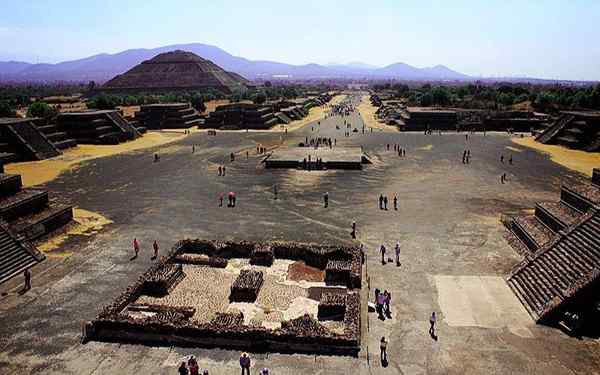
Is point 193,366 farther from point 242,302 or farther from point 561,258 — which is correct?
point 561,258

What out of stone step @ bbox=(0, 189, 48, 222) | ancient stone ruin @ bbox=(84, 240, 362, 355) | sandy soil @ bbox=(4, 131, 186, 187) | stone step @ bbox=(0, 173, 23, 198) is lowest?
ancient stone ruin @ bbox=(84, 240, 362, 355)

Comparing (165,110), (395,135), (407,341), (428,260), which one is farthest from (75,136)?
(407,341)

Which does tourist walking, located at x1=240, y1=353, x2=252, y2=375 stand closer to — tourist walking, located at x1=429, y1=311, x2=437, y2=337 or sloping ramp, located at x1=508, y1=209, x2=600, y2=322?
tourist walking, located at x1=429, y1=311, x2=437, y2=337

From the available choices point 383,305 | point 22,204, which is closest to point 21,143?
point 22,204

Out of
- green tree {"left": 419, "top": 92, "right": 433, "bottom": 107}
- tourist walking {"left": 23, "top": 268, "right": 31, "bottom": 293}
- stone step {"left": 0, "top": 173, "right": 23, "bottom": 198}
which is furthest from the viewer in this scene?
green tree {"left": 419, "top": 92, "right": 433, "bottom": 107}

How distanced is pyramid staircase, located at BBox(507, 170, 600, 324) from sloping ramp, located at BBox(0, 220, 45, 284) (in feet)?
78.5

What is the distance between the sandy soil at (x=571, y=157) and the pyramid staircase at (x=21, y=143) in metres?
61.2

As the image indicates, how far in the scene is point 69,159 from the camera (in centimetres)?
5647

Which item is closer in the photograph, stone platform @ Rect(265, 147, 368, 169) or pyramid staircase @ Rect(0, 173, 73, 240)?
pyramid staircase @ Rect(0, 173, 73, 240)

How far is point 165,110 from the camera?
3588 inches

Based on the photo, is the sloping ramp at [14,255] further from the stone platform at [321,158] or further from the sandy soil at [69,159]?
the stone platform at [321,158]

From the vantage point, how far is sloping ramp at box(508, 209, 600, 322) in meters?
18.6

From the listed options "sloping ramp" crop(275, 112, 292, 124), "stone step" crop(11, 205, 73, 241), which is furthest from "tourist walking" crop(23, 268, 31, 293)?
"sloping ramp" crop(275, 112, 292, 124)

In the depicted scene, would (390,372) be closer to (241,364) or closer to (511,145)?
(241,364)
